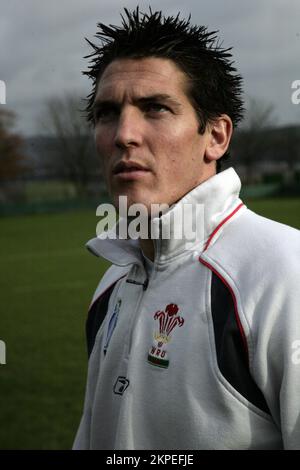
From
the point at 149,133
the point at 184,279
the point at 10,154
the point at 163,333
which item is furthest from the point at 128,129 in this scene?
the point at 10,154

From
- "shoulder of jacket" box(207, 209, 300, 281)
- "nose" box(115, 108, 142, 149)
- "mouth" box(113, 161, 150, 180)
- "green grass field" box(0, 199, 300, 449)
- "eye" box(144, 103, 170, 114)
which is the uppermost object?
"eye" box(144, 103, 170, 114)

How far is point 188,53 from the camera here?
7.18 feet

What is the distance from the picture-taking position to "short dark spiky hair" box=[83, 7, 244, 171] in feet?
7.09

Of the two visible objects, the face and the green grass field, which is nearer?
the face

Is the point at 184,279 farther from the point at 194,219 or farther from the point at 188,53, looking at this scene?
the point at 188,53

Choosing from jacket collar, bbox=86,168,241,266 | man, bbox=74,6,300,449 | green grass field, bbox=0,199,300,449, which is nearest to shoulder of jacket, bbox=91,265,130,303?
man, bbox=74,6,300,449

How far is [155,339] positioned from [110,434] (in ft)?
1.42

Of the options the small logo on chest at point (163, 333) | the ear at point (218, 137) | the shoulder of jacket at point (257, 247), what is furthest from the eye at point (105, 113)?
the small logo on chest at point (163, 333)

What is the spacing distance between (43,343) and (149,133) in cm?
633

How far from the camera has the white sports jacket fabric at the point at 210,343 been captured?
1747 mm

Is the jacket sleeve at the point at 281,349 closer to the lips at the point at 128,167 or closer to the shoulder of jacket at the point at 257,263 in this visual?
the shoulder of jacket at the point at 257,263

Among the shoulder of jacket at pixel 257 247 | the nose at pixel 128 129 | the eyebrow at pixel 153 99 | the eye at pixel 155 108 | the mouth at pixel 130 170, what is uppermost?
the eyebrow at pixel 153 99

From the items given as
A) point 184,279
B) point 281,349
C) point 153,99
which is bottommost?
point 281,349

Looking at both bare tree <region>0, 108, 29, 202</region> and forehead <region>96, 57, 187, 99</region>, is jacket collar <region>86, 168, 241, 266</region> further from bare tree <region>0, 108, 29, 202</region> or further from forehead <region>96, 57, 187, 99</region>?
bare tree <region>0, 108, 29, 202</region>
